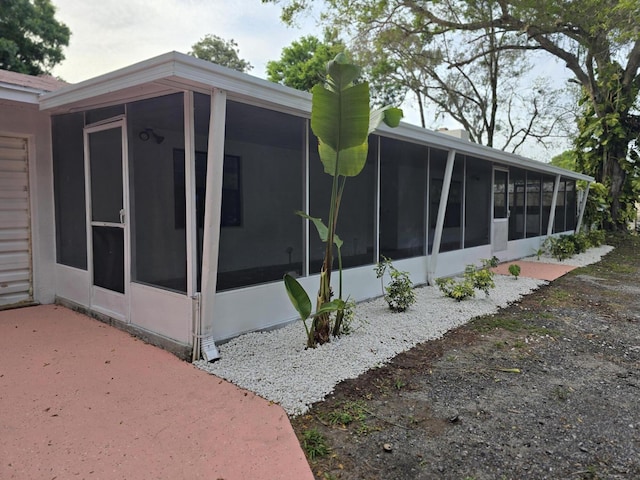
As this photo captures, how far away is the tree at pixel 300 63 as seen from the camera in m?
21.6

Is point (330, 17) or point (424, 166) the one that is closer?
point (424, 166)

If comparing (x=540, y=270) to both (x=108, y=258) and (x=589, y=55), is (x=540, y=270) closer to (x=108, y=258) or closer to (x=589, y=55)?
(x=108, y=258)

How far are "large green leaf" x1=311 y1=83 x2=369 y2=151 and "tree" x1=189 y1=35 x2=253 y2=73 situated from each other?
29269 millimetres

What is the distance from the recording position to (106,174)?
14.0 ft

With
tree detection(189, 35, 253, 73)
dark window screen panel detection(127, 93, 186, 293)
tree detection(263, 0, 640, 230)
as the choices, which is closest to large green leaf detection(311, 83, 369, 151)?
dark window screen panel detection(127, 93, 186, 293)

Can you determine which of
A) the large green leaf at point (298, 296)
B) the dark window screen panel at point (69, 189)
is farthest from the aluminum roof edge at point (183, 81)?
the large green leaf at point (298, 296)

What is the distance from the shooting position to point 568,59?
50.6 ft

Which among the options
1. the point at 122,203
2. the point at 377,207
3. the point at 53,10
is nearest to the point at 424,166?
the point at 377,207

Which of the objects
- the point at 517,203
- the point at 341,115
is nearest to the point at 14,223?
the point at 341,115

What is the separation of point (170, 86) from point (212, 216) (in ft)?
3.45

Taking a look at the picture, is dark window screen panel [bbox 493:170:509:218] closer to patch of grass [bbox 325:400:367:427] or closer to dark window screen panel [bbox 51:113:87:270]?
patch of grass [bbox 325:400:367:427]

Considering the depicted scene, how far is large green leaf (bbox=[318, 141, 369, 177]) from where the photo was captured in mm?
3547

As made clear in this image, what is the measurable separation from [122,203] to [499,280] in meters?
6.32

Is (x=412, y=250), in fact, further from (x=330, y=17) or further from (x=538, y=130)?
(x=538, y=130)
